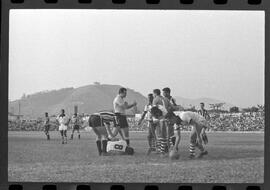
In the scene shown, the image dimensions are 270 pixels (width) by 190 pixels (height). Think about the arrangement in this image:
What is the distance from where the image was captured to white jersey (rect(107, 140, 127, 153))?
879 centimetres

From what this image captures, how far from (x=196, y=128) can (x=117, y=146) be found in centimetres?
100

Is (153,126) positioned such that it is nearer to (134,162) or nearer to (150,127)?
(150,127)

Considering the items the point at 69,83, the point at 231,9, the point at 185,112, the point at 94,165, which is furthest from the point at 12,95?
the point at 231,9

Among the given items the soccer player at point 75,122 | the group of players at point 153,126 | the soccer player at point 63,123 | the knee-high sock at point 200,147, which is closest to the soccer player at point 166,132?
the group of players at point 153,126

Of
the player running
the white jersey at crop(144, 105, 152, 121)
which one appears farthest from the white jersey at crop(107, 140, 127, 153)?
the player running

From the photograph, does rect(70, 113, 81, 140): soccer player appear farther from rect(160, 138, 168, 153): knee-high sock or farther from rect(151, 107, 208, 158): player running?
rect(160, 138, 168, 153): knee-high sock

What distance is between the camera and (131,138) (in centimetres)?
Result: 875

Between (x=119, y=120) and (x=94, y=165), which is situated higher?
(x=119, y=120)

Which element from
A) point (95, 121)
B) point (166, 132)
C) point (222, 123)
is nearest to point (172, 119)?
point (166, 132)

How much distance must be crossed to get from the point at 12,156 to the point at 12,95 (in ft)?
2.48

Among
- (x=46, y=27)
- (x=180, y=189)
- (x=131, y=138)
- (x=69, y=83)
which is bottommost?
(x=180, y=189)

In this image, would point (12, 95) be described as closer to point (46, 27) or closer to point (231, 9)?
point (46, 27)

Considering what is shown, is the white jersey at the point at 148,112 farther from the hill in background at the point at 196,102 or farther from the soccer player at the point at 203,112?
the soccer player at the point at 203,112

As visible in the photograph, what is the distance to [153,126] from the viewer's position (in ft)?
28.8
